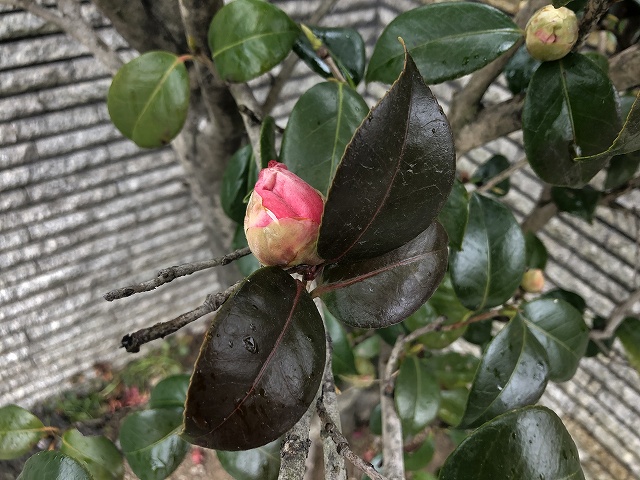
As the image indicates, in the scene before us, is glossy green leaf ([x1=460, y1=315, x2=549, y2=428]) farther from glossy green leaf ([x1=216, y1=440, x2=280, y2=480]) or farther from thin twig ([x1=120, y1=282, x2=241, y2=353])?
thin twig ([x1=120, y1=282, x2=241, y2=353])

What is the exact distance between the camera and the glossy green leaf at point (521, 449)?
13.7 inches

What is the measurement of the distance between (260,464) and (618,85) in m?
0.64

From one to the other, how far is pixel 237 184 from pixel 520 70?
47cm

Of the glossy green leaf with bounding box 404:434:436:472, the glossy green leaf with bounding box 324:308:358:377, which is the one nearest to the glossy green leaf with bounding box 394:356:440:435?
the glossy green leaf with bounding box 324:308:358:377

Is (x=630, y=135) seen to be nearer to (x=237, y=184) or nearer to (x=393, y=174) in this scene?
(x=393, y=174)

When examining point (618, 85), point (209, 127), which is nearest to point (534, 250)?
point (618, 85)

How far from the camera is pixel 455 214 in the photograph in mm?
576

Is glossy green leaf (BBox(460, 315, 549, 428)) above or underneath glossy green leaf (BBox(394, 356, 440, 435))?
above

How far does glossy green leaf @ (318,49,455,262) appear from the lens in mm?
279

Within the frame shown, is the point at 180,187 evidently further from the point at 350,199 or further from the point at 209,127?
the point at 350,199

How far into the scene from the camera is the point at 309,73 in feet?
6.59

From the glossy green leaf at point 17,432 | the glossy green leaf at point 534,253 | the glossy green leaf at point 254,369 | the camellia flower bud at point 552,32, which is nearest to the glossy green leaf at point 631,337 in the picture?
the glossy green leaf at point 534,253

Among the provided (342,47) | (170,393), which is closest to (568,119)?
(342,47)

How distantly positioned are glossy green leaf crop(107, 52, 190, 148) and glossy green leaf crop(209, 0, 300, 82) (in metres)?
0.08
